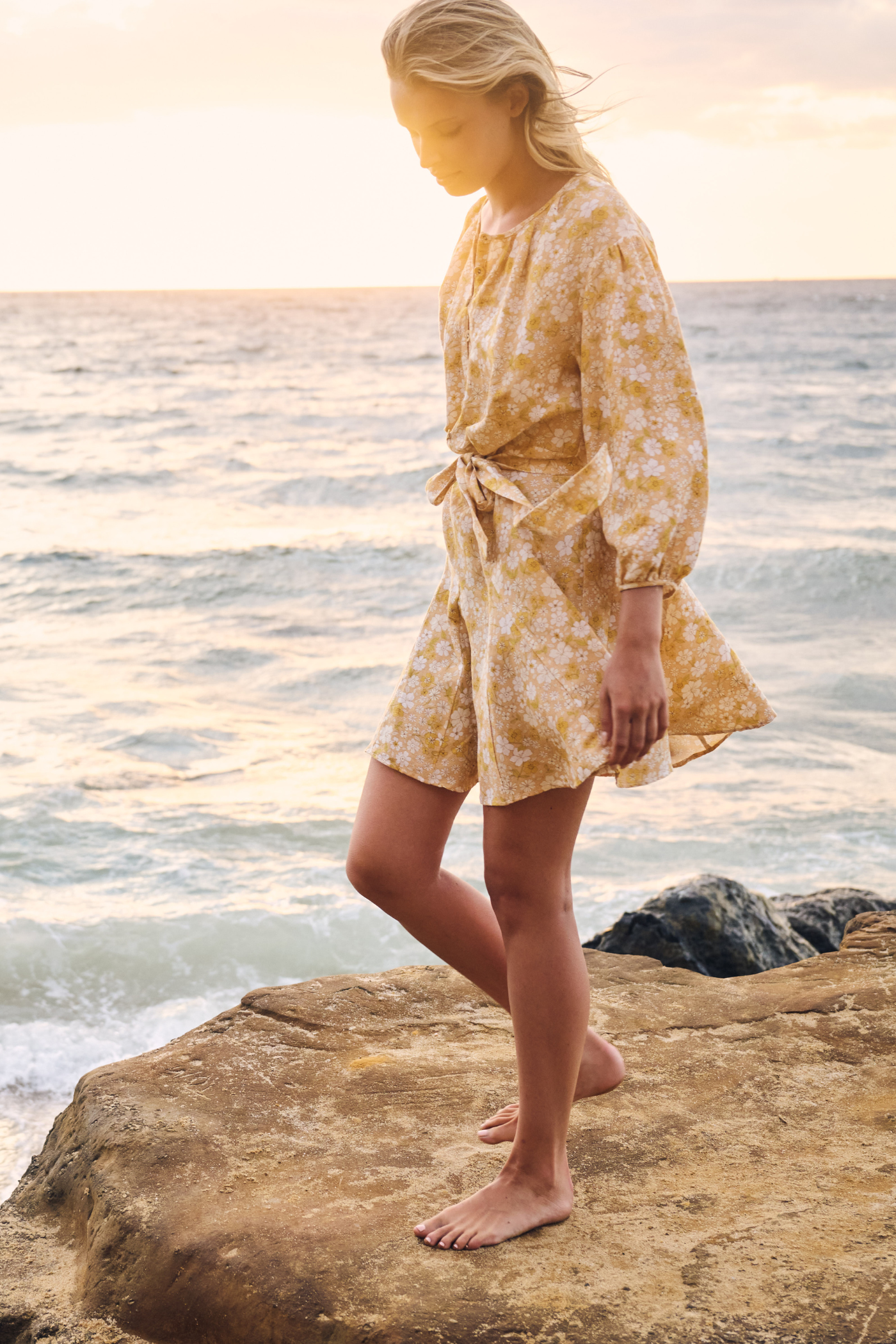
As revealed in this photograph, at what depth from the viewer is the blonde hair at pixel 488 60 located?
179 centimetres

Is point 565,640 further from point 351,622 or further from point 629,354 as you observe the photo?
point 351,622

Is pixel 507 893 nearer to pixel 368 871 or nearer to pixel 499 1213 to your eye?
pixel 368 871

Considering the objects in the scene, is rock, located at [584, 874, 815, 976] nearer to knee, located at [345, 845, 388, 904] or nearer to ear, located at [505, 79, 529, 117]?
knee, located at [345, 845, 388, 904]

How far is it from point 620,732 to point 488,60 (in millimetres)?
1019

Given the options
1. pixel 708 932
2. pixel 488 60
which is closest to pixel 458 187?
pixel 488 60

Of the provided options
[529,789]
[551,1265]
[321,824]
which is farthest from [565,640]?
[321,824]

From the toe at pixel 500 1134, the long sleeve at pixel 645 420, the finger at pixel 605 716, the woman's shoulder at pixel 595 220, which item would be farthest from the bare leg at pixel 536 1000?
the woman's shoulder at pixel 595 220

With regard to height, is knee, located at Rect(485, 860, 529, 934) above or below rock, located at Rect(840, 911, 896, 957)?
above

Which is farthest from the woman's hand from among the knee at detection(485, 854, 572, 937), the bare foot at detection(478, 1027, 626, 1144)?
the bare foot at detection(478, 1027, 626, 1144)

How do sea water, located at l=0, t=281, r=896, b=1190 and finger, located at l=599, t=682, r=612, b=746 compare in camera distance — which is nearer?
finger, located at l=599, t=682, r=612, b=746

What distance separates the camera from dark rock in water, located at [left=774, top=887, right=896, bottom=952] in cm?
A: 449

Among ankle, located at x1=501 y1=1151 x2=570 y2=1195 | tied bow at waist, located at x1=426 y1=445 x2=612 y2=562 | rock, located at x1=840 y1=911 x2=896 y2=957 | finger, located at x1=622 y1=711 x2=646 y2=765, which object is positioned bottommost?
rock, located at x1=840 y1=911 x2=896 y2=957

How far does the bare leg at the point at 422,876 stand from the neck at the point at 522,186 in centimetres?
93

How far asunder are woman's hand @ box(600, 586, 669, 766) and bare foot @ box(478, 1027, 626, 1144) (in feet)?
2.76
